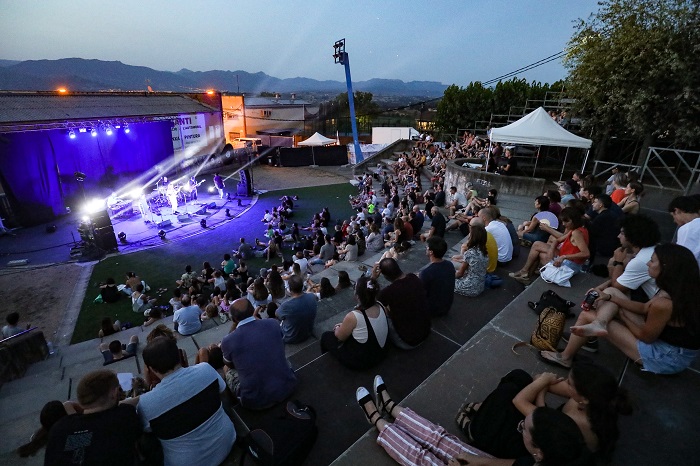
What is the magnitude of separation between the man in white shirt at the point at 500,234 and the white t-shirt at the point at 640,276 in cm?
228

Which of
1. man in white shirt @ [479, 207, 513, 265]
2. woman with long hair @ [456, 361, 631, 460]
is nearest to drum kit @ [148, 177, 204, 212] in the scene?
man in white shirt @ [479, 207, 513, 265]

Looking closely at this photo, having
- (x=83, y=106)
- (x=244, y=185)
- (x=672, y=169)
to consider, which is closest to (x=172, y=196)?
(x=244, y=185)

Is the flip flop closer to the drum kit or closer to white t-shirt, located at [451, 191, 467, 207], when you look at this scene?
white t-shirt, located at [451, 191, 467, 207]

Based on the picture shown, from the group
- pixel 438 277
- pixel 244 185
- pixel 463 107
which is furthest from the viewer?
pixel 463 107

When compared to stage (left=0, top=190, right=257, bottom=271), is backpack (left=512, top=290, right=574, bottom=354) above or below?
above

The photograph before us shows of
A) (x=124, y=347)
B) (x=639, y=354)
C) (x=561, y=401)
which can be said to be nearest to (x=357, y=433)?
(x=561, y=401)

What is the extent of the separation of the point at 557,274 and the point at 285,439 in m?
4.14

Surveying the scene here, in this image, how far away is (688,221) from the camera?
3852mm

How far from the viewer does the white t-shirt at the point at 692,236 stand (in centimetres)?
363

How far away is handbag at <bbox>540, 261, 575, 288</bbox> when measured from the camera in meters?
4.64

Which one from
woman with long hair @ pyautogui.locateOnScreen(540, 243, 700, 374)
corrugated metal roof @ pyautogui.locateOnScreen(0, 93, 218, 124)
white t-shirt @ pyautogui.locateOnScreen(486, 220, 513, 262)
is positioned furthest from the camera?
corrugated metal roof @ pyautogui.locateOnScreen(0, 93, 218, 124)

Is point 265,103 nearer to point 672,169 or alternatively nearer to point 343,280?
point 672,169

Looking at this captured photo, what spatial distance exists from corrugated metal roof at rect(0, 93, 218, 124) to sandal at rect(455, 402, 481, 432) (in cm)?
1848

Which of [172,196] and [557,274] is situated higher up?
[557,274]
